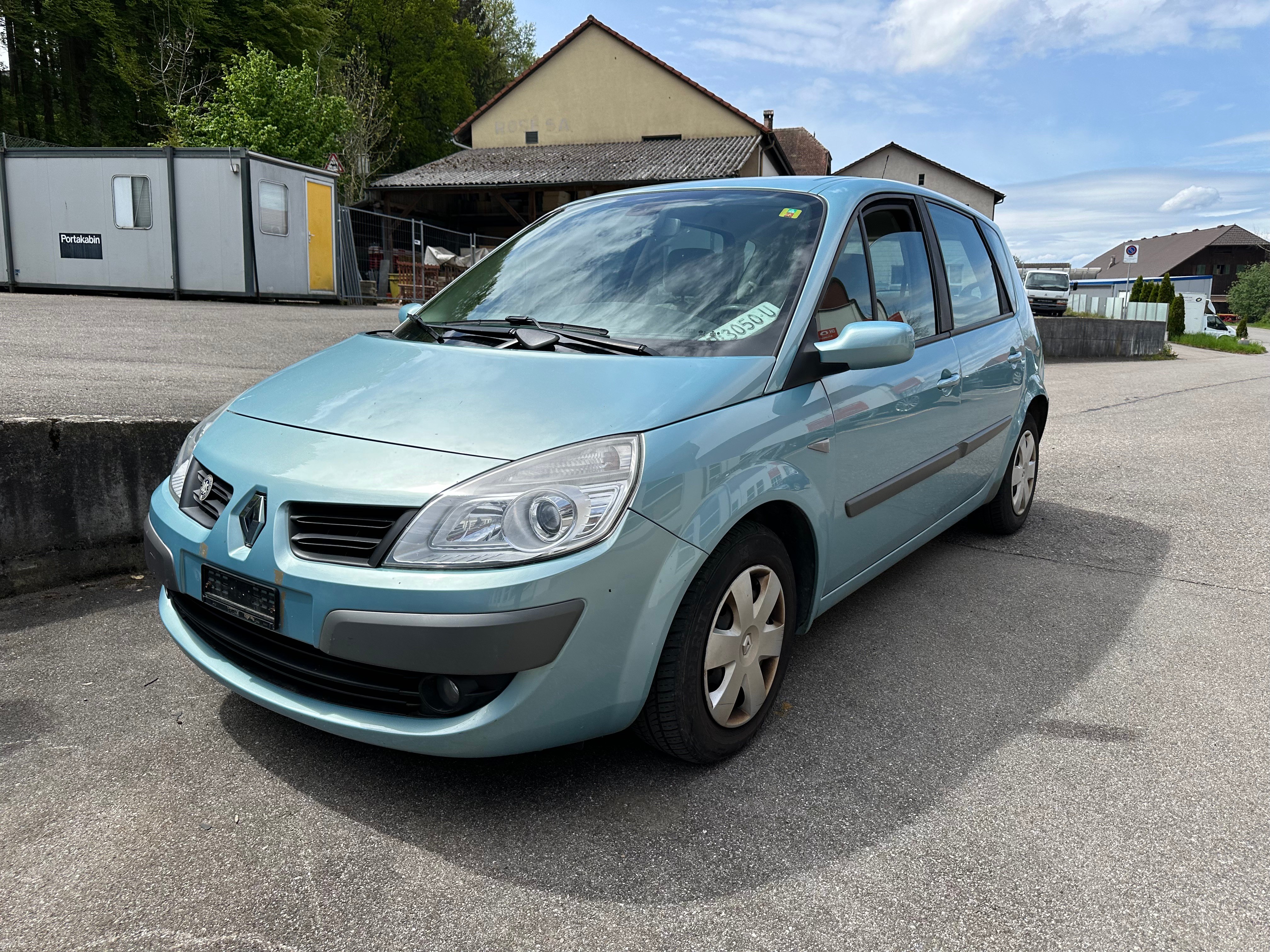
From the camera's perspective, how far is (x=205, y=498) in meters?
2.34

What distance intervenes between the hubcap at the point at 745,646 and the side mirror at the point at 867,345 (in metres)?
0.65

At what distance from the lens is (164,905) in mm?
1843

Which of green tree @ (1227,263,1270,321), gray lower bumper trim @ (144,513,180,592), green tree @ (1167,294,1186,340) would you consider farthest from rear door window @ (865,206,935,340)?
green tree @ (1227,263,1270,321)

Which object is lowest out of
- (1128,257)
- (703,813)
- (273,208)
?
(703,813)

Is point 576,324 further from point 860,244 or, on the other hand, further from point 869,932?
point 869,932

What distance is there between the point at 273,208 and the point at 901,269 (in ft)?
48.8

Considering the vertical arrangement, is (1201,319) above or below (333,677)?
above

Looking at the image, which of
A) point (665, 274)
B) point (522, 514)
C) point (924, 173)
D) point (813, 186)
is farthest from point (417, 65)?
point (522, 514)

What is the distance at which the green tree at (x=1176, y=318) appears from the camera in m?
31.1

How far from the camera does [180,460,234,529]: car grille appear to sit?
7.42 ft

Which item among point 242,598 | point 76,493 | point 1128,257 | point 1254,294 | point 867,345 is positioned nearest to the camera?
point 242,598

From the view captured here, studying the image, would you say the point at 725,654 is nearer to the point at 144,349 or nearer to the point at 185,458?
the point at 185,458

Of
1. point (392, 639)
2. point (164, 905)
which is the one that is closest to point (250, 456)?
point (392, 639)

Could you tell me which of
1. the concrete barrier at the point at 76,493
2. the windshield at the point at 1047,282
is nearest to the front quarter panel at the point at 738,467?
the concrete barrier at the point at 76,493
